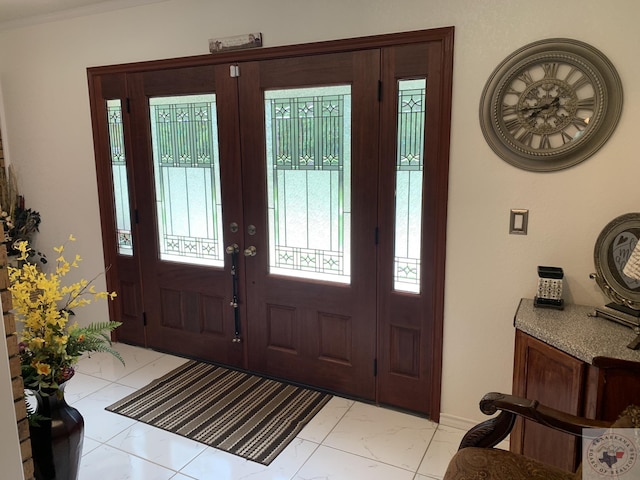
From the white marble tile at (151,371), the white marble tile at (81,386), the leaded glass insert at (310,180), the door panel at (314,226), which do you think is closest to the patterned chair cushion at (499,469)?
the door panel at (314,226)

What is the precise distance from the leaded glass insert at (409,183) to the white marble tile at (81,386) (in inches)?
81.3

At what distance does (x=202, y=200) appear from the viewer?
3223 millimetres

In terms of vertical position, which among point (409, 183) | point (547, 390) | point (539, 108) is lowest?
point (547, 390)

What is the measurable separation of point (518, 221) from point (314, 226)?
114 cm

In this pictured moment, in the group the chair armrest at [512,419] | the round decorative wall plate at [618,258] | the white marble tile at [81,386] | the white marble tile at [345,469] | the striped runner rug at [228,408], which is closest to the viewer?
the chair armrest at [512,419]

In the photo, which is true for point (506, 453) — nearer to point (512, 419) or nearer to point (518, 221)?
point (512, 419)

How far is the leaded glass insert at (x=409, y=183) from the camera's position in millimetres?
2500

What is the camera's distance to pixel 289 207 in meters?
2.94

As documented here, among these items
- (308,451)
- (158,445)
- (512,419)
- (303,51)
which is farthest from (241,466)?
(303,51)

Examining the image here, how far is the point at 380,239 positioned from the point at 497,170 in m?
0.72

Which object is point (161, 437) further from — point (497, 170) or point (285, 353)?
point (497, 170)

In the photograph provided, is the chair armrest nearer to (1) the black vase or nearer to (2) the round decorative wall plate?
(2) the round decorative wall plate

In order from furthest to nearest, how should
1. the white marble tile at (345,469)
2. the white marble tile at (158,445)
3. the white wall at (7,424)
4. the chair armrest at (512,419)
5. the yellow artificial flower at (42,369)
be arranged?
the white marble tile at (158,445), the white marble tile at (345,469), the yellow artificial flower at (42,369), the chair armrest at (512,419), the white wall at (7,424)

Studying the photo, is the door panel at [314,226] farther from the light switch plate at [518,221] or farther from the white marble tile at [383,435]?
the light switch plate at [518,221]
